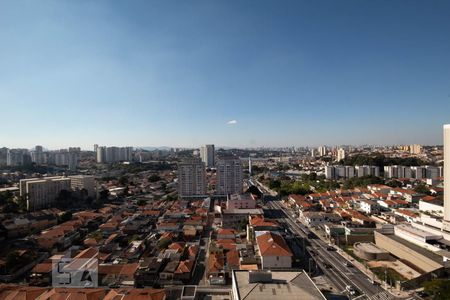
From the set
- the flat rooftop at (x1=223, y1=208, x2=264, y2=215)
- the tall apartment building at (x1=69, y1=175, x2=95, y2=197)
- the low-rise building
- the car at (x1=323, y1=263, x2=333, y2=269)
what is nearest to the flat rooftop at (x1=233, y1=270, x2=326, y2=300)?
the low-rise building

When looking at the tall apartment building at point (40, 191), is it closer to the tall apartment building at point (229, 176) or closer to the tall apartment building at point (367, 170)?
the tall apartment building at point (229, 176)

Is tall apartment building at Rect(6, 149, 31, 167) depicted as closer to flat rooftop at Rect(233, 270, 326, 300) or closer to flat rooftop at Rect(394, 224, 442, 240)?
flat rooftop at Rect(233, 270, 326, 300)

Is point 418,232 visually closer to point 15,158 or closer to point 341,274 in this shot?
point 341,274

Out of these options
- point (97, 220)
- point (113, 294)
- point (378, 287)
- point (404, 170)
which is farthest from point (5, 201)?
point (404, 170)

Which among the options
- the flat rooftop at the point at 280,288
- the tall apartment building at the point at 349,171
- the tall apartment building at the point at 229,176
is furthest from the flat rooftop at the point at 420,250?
the tall apartment building at the point at 349,171

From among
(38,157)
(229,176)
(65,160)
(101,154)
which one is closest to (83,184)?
(229,176)

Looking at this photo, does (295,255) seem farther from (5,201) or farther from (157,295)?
(5,201)
